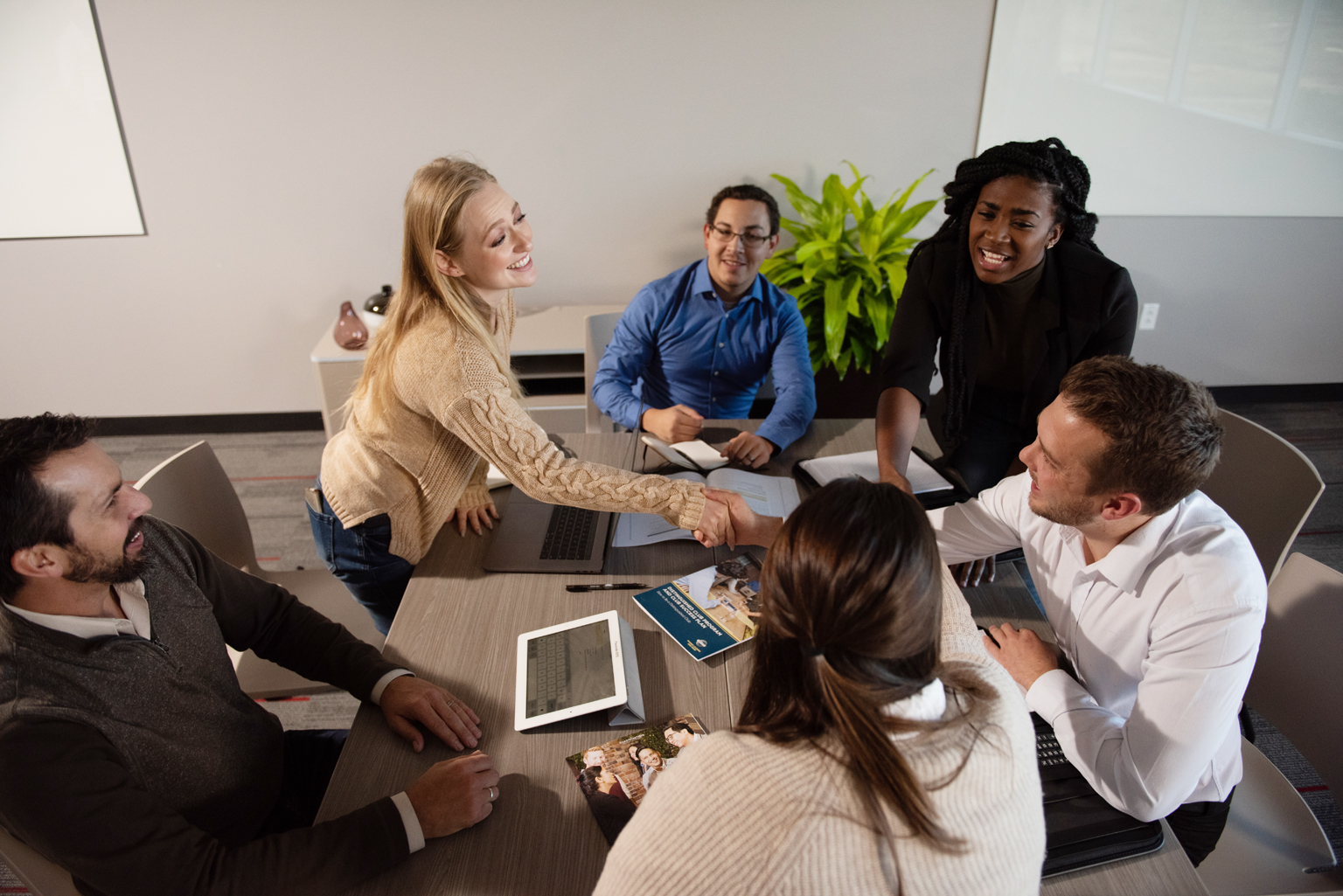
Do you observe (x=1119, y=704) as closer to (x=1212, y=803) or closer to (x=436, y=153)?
(x=1212, y=803)

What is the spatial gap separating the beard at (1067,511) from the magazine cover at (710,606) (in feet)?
1.70

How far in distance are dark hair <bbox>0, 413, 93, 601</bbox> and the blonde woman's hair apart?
1.90ft

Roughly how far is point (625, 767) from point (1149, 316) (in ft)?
12.6

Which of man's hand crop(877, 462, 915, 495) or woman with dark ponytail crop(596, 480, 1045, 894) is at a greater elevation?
woman with dark ponytail crop(596, 480, 1045, 894)

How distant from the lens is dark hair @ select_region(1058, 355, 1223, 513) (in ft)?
3.63

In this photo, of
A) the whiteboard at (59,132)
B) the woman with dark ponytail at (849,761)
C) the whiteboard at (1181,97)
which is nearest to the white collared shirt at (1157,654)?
the woman with dark ponytail at (849,761)

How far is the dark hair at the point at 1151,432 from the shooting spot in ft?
3.63

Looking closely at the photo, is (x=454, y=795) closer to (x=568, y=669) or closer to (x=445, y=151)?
(x=568, y=669)

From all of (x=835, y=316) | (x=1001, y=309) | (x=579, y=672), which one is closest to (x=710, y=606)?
(x=579, y=672)

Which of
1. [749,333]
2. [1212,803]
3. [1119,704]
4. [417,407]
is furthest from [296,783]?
[749,333]

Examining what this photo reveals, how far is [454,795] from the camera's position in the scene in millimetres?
1000

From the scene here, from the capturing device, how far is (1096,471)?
1163mm

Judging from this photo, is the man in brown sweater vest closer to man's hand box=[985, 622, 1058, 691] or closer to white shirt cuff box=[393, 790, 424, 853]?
white shirt cuff box=[393, 790, 424, 853]

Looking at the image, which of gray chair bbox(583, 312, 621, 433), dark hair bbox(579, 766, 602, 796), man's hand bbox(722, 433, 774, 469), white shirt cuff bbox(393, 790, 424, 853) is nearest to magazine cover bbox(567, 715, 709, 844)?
dark hair bbox(579, 766, 602, 796)
